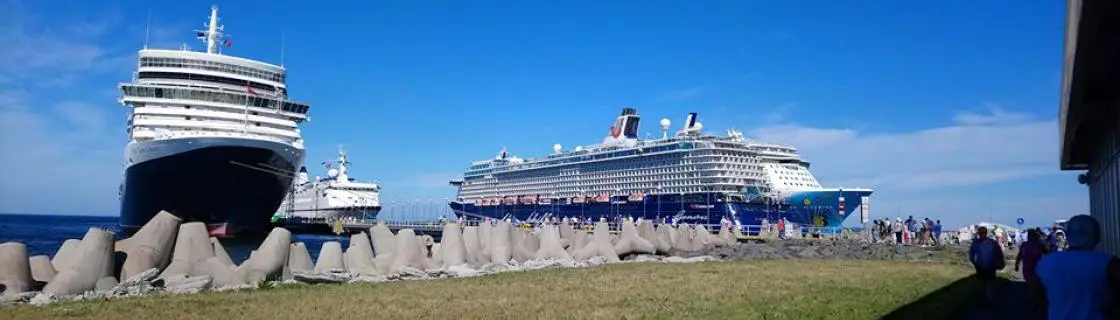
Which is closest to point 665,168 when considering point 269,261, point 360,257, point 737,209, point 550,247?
point 737,209

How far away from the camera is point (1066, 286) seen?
4883 mm

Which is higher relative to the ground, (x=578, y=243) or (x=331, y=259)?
(x=578, y=243)

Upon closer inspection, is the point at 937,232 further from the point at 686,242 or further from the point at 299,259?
the point at 299,259

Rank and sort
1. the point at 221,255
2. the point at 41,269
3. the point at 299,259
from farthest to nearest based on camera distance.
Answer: the point at 299,259
the point at 221,255
the point at 41,269

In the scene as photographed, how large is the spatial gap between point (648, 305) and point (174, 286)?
7040 millimetres

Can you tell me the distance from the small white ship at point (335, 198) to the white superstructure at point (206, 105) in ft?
144

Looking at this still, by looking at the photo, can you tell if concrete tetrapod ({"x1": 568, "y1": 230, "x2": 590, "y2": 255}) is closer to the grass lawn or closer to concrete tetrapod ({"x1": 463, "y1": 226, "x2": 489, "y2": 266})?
concrete tetrapod ({"x1": 463, "y1": 226, "x2": 489, "y2": 266})

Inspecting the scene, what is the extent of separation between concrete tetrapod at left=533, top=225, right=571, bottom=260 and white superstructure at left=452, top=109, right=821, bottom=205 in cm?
5647

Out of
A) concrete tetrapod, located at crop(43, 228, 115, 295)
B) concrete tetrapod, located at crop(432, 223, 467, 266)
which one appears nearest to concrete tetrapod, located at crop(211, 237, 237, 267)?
concrete tetrapod, located at crop(43, 228, 115, 295)

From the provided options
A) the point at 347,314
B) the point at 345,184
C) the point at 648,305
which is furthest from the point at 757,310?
the point at 345,184

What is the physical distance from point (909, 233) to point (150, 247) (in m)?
32.7

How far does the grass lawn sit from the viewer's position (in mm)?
9711

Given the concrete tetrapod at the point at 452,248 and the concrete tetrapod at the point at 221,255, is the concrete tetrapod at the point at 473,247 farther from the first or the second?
the concrete tetrapod at the point at 221,255

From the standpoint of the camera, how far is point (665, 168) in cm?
8531
